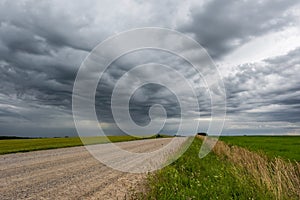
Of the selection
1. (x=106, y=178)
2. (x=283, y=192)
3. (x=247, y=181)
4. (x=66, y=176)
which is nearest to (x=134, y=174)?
(x=106, y=178)

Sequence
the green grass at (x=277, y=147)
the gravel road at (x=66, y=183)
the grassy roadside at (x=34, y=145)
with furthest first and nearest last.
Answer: the grassy roadside at (x=34, y=145) < the green grass at (x=277, y=147) < the gravel road at (x=66, y=183)

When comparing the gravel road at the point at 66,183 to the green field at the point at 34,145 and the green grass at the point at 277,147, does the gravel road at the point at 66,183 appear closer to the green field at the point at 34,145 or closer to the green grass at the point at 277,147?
the green grass at the point at 277,147

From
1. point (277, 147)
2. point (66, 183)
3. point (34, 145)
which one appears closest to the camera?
point (66, 183)

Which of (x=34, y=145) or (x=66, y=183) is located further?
(x=34, y=145)

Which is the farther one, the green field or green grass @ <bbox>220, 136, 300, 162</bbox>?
the green field

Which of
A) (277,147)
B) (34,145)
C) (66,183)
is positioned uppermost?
(34,145)

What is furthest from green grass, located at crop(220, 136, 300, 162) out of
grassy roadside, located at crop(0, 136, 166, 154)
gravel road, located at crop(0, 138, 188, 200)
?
grassy roadside, located at crop(0, 136, 166, 154)

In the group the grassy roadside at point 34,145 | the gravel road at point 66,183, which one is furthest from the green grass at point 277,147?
the grassy roadside at point 34,145

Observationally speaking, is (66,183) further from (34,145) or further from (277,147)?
(34,145)

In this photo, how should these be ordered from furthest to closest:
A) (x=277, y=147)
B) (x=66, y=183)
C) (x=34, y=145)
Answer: (x=34, y=145)
(x=277, y=147)
(x=66, y=183)

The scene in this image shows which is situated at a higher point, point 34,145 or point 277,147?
point 34,145

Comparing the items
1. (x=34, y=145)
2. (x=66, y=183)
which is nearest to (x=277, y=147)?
(x=66, y=183)

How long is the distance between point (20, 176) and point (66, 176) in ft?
6.31

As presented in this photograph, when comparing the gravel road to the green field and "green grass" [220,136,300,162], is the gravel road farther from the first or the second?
the green field
